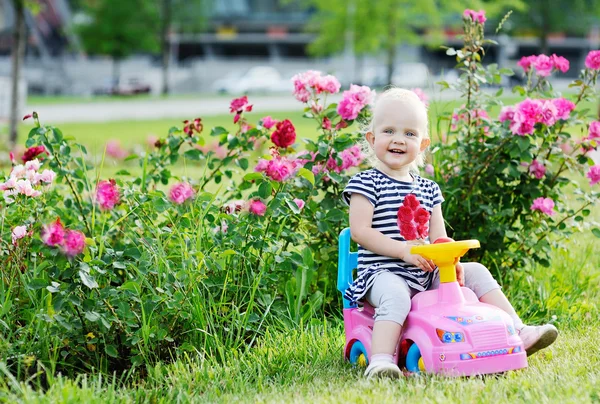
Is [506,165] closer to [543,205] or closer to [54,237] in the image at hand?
[543,205]

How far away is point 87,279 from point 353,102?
148cm

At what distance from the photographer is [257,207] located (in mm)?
3434

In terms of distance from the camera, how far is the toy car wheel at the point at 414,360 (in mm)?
2906

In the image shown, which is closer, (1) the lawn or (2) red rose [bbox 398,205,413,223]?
(1) the lawn

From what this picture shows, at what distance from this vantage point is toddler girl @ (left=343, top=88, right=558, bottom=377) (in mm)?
3014

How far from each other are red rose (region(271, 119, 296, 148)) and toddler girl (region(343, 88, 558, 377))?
17.9 inches

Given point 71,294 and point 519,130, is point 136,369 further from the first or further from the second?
point 519,130

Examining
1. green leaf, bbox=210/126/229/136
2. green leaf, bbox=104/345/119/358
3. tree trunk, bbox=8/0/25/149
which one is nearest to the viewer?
green leaf, bbox=104/345/119/358

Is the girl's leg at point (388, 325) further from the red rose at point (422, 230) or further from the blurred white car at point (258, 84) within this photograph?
the blurred white car at point (258, 84)

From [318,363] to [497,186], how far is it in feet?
4.66

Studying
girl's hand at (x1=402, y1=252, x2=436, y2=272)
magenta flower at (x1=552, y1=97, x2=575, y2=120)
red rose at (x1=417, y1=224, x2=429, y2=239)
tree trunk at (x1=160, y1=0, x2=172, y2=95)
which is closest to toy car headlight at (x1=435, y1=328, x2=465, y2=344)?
girl's hand at (x1=402, y1=252, x2=436, y2=272)

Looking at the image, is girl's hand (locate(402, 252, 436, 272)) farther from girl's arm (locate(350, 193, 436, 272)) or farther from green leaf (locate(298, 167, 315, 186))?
green leaf (locate(298, 167, 315, 186))

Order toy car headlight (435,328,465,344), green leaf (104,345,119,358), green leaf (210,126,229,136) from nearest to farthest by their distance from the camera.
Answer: toy car headlight (435,328,465,344) < green leaf (104,345,119,358) < green leaf (210,126,229,136)

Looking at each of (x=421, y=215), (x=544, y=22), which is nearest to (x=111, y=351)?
(x=421, y=215)
